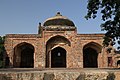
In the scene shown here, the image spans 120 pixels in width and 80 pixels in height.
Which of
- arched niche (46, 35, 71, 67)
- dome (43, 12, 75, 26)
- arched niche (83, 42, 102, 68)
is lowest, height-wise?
arched niche (83, 42, 102, 68)

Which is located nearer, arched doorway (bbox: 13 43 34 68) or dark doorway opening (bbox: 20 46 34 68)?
arched doorway (bbox: 13 43 34 68)

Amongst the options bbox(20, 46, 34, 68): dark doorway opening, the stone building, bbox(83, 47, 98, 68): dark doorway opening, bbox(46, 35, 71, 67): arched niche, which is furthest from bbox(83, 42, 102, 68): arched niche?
bbox(20, 46, 34, 68): dark doorway opening

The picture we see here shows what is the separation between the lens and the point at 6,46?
27.6m

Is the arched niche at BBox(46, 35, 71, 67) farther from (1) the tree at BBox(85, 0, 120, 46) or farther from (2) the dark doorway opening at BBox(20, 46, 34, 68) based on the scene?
(1) the tree at BBox(85, 0, 120, 46)

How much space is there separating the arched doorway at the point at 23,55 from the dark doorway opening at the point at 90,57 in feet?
23.4

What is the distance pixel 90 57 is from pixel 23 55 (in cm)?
898

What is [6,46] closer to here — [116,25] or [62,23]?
[62,23]

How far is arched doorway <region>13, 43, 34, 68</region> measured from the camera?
93.8 ft

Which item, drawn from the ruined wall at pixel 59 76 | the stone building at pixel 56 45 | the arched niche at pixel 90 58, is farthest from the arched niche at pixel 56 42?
the ruined wall at pixel 59 76

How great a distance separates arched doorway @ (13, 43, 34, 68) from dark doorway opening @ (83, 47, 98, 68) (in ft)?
23.4

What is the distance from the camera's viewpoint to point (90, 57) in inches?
1265

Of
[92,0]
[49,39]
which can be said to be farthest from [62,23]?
[92,0]

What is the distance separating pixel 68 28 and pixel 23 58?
790 cm

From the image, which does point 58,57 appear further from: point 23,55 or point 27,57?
point 23,55
